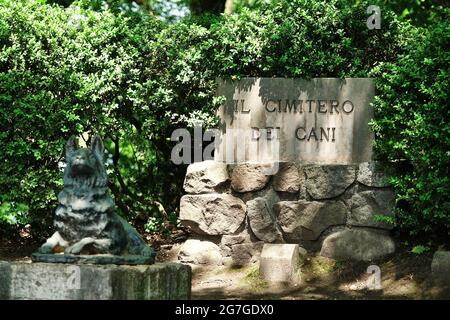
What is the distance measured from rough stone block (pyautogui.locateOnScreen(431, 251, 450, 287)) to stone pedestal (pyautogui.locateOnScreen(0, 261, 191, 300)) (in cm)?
307

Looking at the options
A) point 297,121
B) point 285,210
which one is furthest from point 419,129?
point 285,210

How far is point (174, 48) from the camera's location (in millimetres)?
9945

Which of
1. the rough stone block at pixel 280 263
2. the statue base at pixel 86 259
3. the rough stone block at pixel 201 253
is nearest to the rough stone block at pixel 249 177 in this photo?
the rough stone block at pixel 201 253

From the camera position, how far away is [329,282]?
8.73 m

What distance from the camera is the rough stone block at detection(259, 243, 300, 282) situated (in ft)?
28.5

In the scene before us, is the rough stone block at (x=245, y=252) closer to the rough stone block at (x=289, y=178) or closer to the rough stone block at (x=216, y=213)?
the rough stone block at (x=216, y=213)

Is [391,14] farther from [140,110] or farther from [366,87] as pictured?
[140,110]

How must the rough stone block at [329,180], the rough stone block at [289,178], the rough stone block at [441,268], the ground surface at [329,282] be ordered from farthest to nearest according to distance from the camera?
the rough stone block at [289,178] → the rough stone block at [329,180] → the ground surface at [329,282] → the rough stone block at [441,268]

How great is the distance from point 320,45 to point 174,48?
72.3 inches

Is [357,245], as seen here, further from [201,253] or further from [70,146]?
[70,146]

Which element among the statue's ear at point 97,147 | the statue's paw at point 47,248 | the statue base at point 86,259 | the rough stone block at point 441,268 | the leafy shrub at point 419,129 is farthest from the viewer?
the leafy shrub at point 419,129

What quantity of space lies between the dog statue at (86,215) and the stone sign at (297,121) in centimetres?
349

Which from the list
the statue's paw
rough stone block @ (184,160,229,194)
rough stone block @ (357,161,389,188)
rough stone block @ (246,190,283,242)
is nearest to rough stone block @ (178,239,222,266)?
rough stone block @ (246,190,283,242)

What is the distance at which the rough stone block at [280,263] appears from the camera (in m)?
8.68
